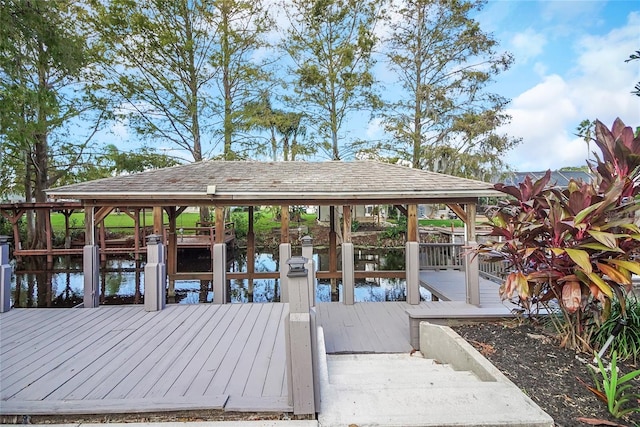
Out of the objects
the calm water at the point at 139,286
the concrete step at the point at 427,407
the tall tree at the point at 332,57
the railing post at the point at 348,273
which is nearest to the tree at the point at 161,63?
the tall tree at the point at 332,57

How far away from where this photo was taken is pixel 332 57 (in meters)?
15.8

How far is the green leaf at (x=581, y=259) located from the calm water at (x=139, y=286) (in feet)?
21.2

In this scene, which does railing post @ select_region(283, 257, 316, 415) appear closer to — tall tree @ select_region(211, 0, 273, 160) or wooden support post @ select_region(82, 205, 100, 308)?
wooden support post @ select_region(82, 205, 100, 308)

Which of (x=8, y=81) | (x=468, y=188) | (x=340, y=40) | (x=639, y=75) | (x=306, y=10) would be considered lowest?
(x=468, y=188)

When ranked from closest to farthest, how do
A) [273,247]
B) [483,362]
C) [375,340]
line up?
[483,362] → [375,340] → [273,247]

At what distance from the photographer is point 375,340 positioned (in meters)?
4.66

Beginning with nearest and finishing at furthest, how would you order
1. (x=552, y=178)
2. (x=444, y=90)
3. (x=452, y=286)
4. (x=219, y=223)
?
(x=219, y=223)
(x=452, y=286)
(x=444, y=90)
(x=552, y=178)

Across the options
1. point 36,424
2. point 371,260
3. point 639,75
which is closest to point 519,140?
point 371,260

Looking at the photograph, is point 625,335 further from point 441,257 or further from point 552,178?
point 552,178

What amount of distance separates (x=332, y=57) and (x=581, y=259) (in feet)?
50.9

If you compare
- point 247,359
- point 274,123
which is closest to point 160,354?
point 247,359

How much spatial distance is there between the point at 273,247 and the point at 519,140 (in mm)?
13107

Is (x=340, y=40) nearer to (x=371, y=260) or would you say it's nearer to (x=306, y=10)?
(x=306, y=10)

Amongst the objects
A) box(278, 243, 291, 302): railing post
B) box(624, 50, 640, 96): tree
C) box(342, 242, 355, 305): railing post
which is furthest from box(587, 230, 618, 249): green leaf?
box(278, 243, 291, 302): railing post
